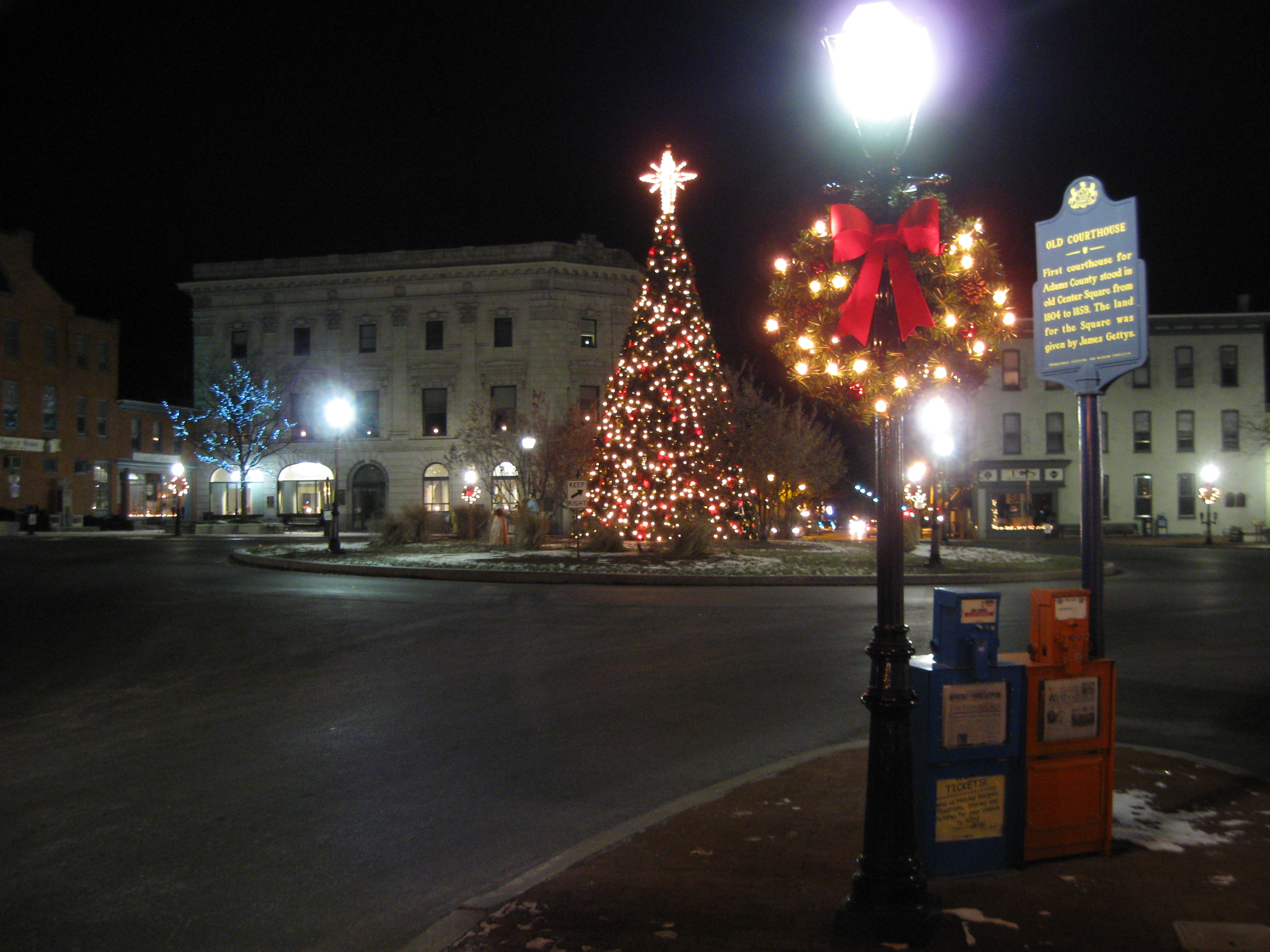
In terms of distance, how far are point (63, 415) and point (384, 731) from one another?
185ft

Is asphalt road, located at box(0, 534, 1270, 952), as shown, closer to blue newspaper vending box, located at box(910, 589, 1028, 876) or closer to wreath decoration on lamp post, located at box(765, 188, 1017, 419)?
blue newspaper vending box, located at box(910, 589, 1028, 876)

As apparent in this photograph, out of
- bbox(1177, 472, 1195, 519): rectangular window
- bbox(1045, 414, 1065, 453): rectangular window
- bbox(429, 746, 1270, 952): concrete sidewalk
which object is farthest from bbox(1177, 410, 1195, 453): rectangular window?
bbox(429, 746, 1270, 952): concrete sidewalk

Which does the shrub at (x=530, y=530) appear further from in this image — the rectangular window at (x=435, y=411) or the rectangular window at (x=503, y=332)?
the rectangular window at (x=435, y=411)

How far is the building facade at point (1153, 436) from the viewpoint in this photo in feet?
166

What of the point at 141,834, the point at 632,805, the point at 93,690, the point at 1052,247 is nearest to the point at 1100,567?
the point at 1052,247

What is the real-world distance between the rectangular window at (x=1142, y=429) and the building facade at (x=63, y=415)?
182ft

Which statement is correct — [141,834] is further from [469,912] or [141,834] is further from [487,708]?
[487,708]

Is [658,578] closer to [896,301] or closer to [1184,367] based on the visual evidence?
[896,301]

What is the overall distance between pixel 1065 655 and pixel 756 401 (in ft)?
132

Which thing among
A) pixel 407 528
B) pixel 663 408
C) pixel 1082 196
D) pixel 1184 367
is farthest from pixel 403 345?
pixel 1082 196

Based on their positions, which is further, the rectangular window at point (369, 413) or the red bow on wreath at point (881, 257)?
the rectangular window at point (369, 413)

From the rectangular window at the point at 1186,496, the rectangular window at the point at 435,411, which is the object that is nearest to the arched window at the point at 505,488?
the rectangular window at the point at 435,411

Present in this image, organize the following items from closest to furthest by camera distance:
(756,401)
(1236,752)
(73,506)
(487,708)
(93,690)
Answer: (1236,752), (487,708), (93,690), (756,401), (73,506)

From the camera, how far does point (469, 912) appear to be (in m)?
4.41
